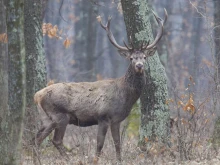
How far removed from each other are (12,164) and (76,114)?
3535 mm

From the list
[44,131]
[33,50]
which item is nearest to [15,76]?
[44,131]

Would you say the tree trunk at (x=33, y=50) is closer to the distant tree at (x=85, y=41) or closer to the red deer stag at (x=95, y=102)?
the red deer stag at (x=95, y=102)

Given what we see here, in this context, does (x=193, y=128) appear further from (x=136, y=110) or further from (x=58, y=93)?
(x=136, y=110)

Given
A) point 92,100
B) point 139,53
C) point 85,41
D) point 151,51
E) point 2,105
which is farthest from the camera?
point 85,41

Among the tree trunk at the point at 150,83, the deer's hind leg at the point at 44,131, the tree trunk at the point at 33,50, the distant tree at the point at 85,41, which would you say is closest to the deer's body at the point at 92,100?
the deer's hind leg at the point at 44,131

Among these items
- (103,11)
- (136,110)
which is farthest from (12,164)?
(103,11)

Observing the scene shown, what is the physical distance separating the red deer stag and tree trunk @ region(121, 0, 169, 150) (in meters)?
0.24

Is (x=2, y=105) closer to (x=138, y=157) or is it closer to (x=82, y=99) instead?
(x=82, y=99)

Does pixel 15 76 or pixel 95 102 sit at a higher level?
pixel 15 76

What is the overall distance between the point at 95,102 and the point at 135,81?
2.81 feet

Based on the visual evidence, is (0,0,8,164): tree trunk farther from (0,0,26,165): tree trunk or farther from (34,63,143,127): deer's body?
(34,63,143,127): deer's body

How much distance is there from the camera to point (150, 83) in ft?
44.9

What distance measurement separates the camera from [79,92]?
544 inches

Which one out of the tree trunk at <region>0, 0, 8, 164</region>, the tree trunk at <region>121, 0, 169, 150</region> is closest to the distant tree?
the tree trunk at <region>0, 0, 8, 164</region>
